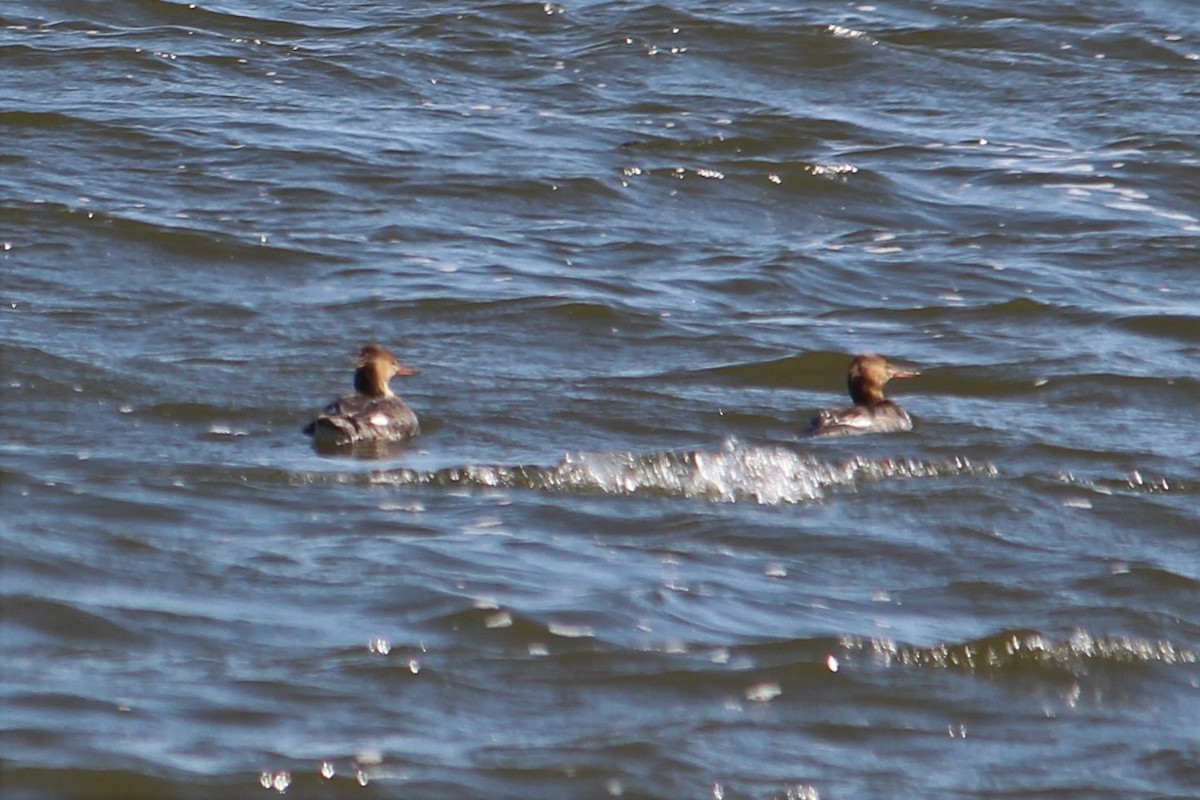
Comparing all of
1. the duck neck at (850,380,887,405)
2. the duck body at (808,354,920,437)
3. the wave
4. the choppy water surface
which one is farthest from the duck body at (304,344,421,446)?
the duck neck at (850,380,887,405)

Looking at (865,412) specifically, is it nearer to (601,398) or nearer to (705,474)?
(705,474)

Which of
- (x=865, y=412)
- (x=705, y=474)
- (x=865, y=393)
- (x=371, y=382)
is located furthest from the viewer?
(x=865, y=393)

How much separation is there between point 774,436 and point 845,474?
2.21ft

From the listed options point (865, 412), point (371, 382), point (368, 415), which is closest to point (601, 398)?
point (371, 382)

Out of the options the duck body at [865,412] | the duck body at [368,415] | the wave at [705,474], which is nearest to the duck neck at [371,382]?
the duck body at [368,415]

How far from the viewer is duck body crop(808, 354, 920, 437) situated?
1084 cm

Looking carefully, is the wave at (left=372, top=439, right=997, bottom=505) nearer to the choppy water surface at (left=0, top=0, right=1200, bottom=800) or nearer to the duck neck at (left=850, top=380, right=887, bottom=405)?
the choppy water surface at (left=0, top=0, right=1200, bottom=800)

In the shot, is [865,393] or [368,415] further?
[865,393]

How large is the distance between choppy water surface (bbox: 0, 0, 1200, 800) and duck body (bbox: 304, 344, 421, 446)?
17cm

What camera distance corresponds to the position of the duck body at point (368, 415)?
10.3m

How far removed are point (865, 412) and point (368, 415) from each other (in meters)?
2.25

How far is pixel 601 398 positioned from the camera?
1120 centimetres

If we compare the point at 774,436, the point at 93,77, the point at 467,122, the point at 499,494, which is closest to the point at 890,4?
Answer: the point at 467,122

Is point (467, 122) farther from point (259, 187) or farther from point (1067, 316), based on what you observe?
point (1067, 316)
